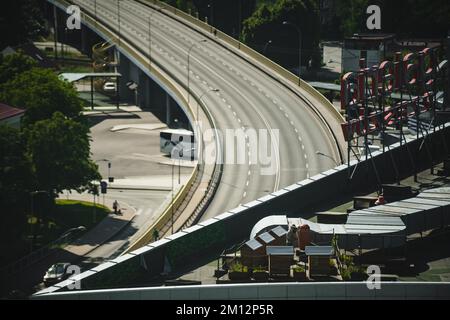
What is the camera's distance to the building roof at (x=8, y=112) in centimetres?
11816

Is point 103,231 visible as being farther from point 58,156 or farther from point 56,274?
point 56,274

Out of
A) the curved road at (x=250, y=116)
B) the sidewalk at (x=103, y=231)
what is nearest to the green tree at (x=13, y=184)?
the sidewalk at (x=103, y=231)

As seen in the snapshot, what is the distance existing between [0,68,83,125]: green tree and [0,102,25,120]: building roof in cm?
270

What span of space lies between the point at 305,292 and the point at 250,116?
108 metres

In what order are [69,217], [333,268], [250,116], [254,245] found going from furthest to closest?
[250,116], [69,217], [254,245], [333,268]

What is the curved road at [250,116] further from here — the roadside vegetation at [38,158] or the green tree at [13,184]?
the green tree at [13,184]

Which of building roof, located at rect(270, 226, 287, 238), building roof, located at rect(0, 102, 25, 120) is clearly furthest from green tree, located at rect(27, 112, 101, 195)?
building roof, located at rect(270, 226, 287, 238)

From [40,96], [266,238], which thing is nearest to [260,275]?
[266,238]

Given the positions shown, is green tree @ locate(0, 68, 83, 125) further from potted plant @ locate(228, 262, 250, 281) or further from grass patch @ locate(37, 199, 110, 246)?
potted plant @ locate(228, 262, 250, 281)

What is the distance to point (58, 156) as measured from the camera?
116250 mm

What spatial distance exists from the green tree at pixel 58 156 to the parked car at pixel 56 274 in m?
19.5

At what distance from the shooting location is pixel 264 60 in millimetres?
184375

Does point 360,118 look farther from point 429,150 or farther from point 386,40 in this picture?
point 386,40
